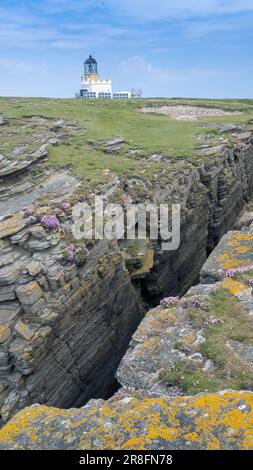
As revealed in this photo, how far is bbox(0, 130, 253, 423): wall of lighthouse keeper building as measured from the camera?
15.0 m

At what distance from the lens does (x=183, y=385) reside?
10.1 meters

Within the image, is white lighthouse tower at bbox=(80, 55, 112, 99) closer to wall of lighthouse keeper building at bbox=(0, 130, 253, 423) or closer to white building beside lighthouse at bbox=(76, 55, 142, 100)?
white building beside lighthouse at bbox=(76, 55, 142, 100)

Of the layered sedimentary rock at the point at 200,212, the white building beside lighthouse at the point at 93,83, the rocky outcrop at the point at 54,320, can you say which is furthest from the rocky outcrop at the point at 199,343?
the white building beside lighthouse at the point at 93,83

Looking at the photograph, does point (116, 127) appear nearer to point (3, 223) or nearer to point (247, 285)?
point (3, 223)

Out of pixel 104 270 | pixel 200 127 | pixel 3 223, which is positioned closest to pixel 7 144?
pixel 3 223

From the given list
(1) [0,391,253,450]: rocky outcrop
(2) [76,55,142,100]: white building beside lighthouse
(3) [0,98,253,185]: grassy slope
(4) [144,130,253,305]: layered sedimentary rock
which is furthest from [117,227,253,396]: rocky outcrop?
(2) [76,55,142,100]: white building beside lighthouse

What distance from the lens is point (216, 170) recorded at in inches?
1224

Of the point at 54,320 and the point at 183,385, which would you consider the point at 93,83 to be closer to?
the point at 54,320

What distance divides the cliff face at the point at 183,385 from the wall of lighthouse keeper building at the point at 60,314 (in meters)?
4.67

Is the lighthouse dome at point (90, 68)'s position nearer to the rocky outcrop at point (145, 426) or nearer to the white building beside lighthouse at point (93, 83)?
the white building beside lighthouse at point (93, 83)

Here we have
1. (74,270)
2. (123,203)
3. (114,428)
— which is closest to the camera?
(114,428)

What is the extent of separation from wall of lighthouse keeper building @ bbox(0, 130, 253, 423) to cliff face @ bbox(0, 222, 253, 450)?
4669 millimetres

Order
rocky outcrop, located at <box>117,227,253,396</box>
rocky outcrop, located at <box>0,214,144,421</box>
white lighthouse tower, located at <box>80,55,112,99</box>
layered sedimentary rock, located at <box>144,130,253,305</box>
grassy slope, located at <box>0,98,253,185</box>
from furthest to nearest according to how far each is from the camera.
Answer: white lighthouse tower, located at <box>80,55,112,99</box> < grassy slope, located at <box>0,98,253,185</box> < layered sedimentary rock, located at <box>144,130,253,305</box> < rocky outcrop, located at <box>0,214,144,421</box> < rocky outcrop, located at <box>117,227,253,396</box>
